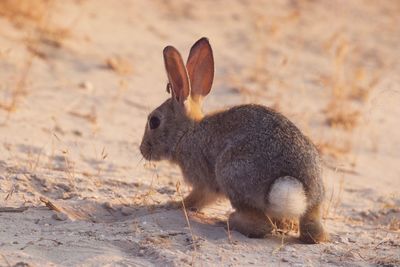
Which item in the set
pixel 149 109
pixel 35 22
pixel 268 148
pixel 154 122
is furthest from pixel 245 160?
pixel 35 22

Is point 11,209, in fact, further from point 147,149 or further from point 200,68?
point 200,68

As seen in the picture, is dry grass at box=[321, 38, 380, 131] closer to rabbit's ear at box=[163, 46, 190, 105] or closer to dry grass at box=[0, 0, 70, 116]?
dry grass at box=[0, 0, 70, 116]

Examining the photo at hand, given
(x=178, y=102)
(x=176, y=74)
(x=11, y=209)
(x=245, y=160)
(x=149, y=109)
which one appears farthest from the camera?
(x=149, y=109)

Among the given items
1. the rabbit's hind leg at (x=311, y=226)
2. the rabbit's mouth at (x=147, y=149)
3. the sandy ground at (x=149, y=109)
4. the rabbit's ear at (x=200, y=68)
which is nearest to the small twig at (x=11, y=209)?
the sandy ground at (x=149, y=109)

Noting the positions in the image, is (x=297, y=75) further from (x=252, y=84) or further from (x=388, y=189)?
(x=388, y=189)

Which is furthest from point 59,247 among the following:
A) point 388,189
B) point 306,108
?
point 306,108
